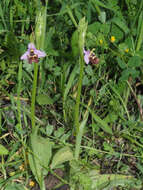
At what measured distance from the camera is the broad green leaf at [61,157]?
1.87 metres

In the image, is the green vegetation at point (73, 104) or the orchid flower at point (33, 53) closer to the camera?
the orchid flower at point (33, 53)

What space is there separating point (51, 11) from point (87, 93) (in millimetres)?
718

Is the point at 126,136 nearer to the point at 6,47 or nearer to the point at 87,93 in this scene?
the point at 87,93

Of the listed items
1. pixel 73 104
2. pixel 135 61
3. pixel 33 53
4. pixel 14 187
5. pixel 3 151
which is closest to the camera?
pixel 33 53

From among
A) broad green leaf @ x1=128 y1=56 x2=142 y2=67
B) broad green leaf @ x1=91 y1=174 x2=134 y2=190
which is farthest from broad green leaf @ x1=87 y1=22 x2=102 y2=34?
broad green leaf @ x1=91 y1=174 x2=134 y2=190

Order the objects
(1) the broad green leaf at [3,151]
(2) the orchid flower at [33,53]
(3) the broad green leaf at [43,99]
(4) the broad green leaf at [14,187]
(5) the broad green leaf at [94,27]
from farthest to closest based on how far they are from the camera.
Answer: (5) the broad green leaf at [94,27] < (3) the broad green leaf at [43,99] < (1) the broad green leaf at [3,151] < (4) the broad green leaf at [14,187] < (2) the orchid flower at [33,53]

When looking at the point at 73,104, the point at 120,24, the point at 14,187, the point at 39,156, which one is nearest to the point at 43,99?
the point at 73,104

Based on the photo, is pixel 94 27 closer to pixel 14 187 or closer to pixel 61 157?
pixel 61 157

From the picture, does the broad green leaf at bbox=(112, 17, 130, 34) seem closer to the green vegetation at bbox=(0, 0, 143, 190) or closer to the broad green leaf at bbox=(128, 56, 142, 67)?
the green vegetation at bbox=(0, 0, 143, 190)

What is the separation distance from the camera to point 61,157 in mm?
1877

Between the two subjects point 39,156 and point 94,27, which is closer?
point 39,156

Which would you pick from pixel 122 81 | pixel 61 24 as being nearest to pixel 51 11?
pixel 61 24

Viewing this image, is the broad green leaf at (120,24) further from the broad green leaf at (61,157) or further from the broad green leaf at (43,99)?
the broad green leaf at (61,157)

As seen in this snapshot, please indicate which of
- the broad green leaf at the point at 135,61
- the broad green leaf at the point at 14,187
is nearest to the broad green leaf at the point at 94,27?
the broad green leaf at the point at 135,61
